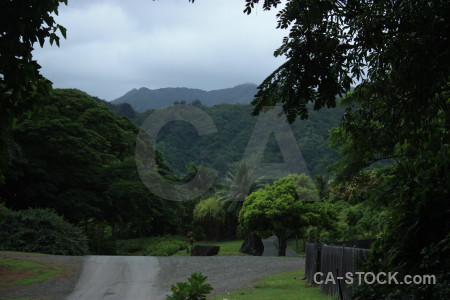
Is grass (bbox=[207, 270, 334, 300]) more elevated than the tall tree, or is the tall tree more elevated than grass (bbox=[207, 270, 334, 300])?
the tall tree

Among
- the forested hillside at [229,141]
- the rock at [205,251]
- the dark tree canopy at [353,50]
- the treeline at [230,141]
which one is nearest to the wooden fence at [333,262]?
the dark tree canopy at [353,50]

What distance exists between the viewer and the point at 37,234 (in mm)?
21188

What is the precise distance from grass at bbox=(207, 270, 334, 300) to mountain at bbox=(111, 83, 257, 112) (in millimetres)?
151330

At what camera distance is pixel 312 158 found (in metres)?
56.9

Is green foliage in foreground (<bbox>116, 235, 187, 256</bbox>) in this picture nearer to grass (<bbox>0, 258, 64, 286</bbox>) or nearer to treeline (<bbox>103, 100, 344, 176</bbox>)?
grass (<bbox>0, 258, 64, 286</bbox>)

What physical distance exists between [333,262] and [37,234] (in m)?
15.6

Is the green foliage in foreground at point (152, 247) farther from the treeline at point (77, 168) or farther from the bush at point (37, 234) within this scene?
the bush at point (37, 234)

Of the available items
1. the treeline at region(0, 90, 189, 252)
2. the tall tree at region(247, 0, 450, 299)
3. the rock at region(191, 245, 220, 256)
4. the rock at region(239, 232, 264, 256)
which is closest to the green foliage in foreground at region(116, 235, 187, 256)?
the treeline at region(0, 90, 189, 252)

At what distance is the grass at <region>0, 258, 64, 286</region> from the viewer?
538 inches

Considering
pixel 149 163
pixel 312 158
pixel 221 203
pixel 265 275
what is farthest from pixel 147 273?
pixel 312 158

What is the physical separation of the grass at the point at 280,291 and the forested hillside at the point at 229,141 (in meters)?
41.5

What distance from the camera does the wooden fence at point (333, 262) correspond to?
840cm

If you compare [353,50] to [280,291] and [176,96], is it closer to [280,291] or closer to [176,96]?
[280,291]

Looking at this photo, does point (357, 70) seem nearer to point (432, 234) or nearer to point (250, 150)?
point (432, 234)
